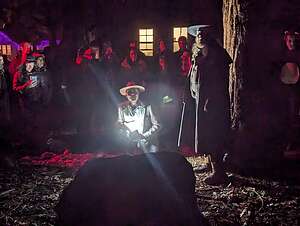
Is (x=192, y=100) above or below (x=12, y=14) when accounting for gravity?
below

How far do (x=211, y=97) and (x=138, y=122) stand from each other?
179 centimetres

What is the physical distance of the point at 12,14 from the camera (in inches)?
782

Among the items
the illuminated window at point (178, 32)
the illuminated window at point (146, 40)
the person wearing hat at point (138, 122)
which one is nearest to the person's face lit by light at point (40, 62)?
the person wearing hat at point (138, 122)

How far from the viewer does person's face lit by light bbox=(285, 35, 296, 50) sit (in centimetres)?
1103

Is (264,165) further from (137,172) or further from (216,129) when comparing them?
(137,172)

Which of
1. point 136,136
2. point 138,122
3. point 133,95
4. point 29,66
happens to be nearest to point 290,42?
point 133,95

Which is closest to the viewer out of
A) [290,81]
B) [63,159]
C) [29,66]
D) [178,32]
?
[63,159]

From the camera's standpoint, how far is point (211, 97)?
7848mm

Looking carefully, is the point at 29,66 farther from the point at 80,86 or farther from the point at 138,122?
the point at 138,122

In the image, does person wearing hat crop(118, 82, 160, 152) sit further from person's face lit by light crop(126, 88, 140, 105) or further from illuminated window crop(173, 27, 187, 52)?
illuminated window crop(173, 27, 187, 52)

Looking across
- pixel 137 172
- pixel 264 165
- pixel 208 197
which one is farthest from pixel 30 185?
pixel 264 165

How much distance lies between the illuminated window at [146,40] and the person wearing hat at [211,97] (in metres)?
12.6

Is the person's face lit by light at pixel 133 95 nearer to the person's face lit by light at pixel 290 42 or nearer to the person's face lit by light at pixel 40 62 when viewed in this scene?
the person's face lit by light at pixel 290 42

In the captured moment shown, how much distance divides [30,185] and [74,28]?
13.3m
